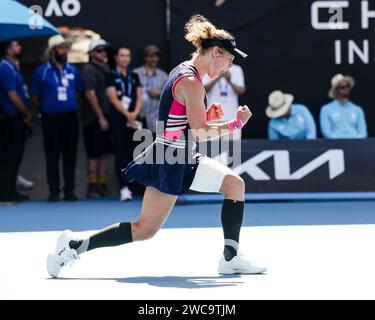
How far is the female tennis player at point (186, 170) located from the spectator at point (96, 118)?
5900mm

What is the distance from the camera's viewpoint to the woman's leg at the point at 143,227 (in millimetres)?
7156

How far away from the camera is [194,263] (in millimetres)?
7977

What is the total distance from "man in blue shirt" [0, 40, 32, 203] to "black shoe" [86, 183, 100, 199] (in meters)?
0.94

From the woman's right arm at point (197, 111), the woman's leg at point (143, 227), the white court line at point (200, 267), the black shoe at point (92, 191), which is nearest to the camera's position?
the white court line at point (200, 267)

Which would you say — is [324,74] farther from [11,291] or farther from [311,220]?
[11,291]

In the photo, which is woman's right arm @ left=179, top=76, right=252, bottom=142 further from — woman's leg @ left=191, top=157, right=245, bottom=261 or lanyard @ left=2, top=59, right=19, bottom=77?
lanyard @ left=2, top=59, right=19, bottom=77

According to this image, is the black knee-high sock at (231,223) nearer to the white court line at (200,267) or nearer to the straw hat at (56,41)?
the white court line at (200,267)

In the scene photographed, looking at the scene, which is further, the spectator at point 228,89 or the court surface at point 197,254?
the spectator at point 228,89

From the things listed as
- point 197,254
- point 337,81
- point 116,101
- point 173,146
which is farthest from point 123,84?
point 173,146

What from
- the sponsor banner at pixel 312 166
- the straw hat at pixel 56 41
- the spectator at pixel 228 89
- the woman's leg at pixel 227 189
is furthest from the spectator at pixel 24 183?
the woman's leg at pixel 227 189

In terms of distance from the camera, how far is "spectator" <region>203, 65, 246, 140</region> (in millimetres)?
13328

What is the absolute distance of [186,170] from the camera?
7.22m

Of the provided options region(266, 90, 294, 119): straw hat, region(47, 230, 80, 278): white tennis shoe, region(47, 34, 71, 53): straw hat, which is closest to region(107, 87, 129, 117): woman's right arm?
region(47, 34, 71, 53): straw hat

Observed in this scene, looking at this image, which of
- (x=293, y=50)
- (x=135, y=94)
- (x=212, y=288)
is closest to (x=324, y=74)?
(x=293, y=50)
